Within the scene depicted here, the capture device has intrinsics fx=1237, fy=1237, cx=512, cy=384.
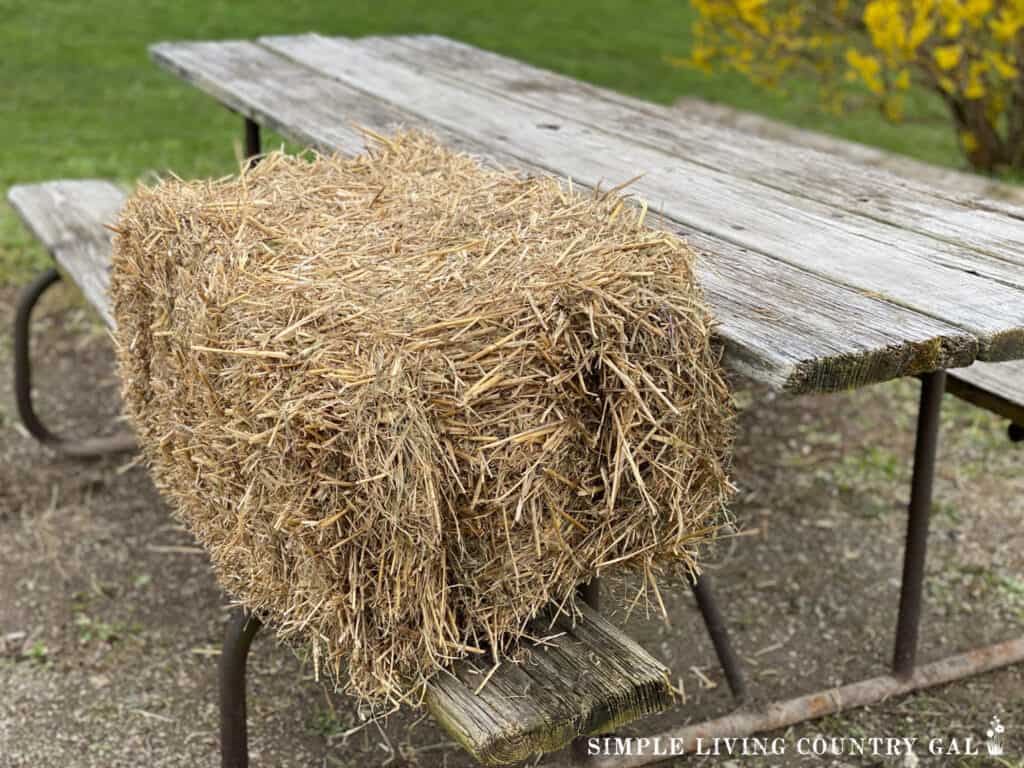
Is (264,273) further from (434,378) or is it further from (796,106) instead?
(796,106)

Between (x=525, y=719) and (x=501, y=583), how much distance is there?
0.18 metres

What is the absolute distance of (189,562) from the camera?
325cm

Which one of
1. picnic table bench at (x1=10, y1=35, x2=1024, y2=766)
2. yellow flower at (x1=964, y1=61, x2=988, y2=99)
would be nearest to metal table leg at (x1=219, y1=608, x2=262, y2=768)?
picnic table bench at (x1=10, y1=35, x2=1024, y2=766)

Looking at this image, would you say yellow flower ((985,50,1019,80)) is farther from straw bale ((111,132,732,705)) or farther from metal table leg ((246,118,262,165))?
straw bale ((111,132,732,705))

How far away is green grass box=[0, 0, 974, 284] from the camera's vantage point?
6.37 meters

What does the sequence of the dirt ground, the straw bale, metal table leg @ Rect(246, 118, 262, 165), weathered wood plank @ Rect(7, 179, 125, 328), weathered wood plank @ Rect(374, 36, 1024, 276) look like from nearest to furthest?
the straw bale
weathered wood plank @ Rect(374, 36, 1024, 276)
the dirt ground
weathered wood plank @ Rect(7, 179, 125, 328)
metal table leg @ Rect(246, 118, 262, 165)

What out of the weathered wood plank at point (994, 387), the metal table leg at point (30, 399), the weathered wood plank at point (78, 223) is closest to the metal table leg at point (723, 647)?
the weathered wood plank at point (994, 387)

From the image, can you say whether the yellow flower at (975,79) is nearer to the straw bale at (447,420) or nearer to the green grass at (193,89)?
the green grass at (193,89)

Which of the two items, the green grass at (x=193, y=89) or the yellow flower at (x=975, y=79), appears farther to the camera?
the green grass at (x=193, y=89)

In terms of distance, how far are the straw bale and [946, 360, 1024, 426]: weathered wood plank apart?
95 cm

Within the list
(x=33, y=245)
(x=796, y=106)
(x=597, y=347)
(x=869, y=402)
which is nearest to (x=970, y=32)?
(x=869, y=402)

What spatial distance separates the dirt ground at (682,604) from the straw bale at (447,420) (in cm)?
36

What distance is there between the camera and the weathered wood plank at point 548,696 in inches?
61.4

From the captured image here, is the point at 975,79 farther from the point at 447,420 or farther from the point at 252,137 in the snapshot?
the point at 447,420
